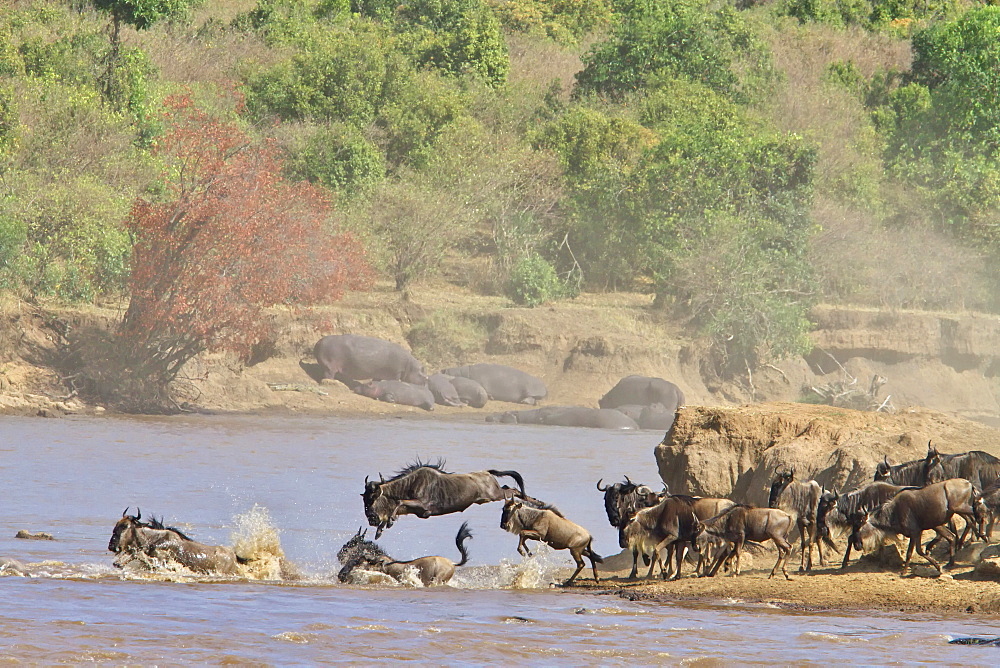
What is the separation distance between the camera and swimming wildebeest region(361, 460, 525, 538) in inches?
498

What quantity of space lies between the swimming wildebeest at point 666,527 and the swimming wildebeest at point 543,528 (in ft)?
1.35

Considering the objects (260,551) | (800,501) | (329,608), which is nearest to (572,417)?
(260,551)

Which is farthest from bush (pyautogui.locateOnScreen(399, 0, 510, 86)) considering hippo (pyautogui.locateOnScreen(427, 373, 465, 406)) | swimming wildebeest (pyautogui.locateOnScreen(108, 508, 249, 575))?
swimming wildebeest (pyautogui.locateOnScreen(108, 508, 249, 575))

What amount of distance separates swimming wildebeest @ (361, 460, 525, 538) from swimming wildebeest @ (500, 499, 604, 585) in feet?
0.76

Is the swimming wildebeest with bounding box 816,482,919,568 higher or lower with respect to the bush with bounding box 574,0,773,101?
lower

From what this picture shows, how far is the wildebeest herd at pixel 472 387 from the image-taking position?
37719 mm

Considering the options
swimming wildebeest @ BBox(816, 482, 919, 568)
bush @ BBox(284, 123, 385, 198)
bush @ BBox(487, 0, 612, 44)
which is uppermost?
bush @ BBox(487, 0, 612, 44)

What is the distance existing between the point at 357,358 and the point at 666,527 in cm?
2563

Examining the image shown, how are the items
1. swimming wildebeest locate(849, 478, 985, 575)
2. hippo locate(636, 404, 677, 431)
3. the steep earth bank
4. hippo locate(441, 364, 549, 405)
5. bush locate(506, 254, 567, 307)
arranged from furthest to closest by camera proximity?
bush locate(506, 254, 567, 307)
hippo locate(441, 364, 549, 405)
hippo locate(636, 404, 677, 431)
the steep earth bank
swimming wildebeest locate(849, 478, 985, 575)

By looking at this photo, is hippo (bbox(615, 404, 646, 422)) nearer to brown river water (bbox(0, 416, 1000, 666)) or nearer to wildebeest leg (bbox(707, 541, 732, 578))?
brown river water (bbox(0, 416, 1000, 666))

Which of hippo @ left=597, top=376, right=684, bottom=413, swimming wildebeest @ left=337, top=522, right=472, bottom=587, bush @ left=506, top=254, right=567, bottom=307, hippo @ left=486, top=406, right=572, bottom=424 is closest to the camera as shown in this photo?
swimming wildebeest @ left=337, top=522, right=472, bottom=587

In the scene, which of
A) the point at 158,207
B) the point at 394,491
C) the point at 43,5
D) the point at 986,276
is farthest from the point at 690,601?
the point at 43,5

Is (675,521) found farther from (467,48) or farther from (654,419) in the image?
(467,48)

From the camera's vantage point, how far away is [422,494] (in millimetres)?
12688
